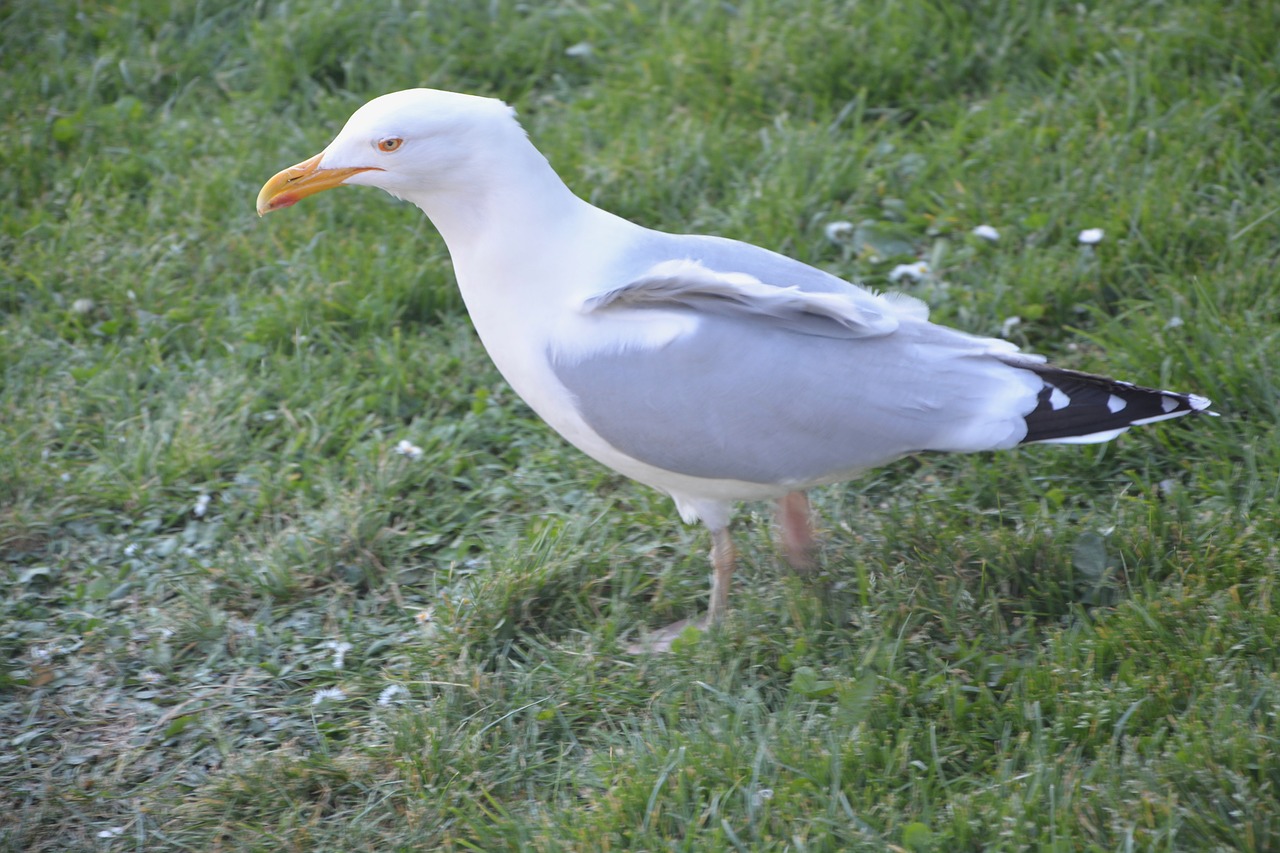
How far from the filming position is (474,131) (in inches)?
115

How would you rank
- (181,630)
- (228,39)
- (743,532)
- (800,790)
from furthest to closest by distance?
(228,39)
(743,532)
(181,630)
(800,790)

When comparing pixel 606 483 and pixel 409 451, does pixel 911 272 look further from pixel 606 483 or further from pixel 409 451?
pixel 409 451

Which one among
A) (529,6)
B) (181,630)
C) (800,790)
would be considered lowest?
(181,630)

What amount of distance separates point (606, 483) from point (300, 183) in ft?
4.59

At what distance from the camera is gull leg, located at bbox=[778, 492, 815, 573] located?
11.1ft

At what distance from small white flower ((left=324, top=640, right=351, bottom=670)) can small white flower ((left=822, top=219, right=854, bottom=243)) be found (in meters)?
2.30

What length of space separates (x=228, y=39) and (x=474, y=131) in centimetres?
339

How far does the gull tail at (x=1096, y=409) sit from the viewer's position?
2.91 metres

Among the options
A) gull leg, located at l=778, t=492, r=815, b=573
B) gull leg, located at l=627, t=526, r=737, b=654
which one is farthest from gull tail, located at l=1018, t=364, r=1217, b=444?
gull leg, located at l=627, t=526, r=737, b=654

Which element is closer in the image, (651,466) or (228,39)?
(651,466)

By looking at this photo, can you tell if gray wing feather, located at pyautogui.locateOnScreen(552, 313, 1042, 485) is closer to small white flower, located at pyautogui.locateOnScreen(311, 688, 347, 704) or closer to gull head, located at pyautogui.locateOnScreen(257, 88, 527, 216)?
gull head, located at pyautogui.locateOnScreen(257, 88, 527, 216)

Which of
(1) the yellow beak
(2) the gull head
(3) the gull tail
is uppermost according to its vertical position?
(2) the gull head

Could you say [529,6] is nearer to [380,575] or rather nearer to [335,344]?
[335,344]

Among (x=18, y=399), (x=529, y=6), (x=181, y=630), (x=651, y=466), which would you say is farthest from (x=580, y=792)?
(x=529, y=6)
